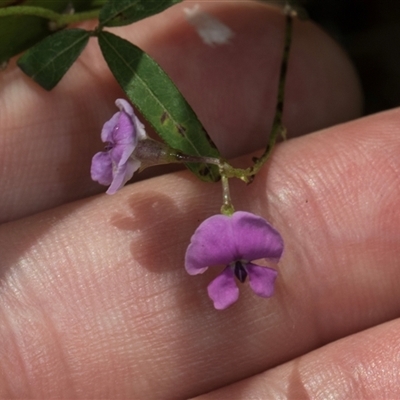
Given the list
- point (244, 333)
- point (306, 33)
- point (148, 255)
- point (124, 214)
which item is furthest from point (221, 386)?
point (306, 33)

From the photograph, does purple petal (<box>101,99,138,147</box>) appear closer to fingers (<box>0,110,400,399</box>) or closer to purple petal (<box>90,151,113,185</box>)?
purple petal (<box>90,151,113,185</box>)

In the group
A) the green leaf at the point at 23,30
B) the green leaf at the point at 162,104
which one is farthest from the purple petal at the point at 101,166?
the green leaf at the point at 23,30

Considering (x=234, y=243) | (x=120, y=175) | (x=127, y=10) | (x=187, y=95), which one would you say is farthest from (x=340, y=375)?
(x=127, y=10)

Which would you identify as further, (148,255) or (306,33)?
(306,33)

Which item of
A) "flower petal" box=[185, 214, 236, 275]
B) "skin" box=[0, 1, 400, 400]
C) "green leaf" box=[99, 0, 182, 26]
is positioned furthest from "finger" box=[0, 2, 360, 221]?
"flower petal" box=[185, 214, 236, 275]

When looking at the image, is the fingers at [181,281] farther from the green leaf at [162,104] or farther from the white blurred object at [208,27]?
the white blurred object at [208,27]

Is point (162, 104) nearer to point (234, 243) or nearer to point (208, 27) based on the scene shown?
point (234, 243)

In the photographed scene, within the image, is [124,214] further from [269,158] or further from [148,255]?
[269,158]
